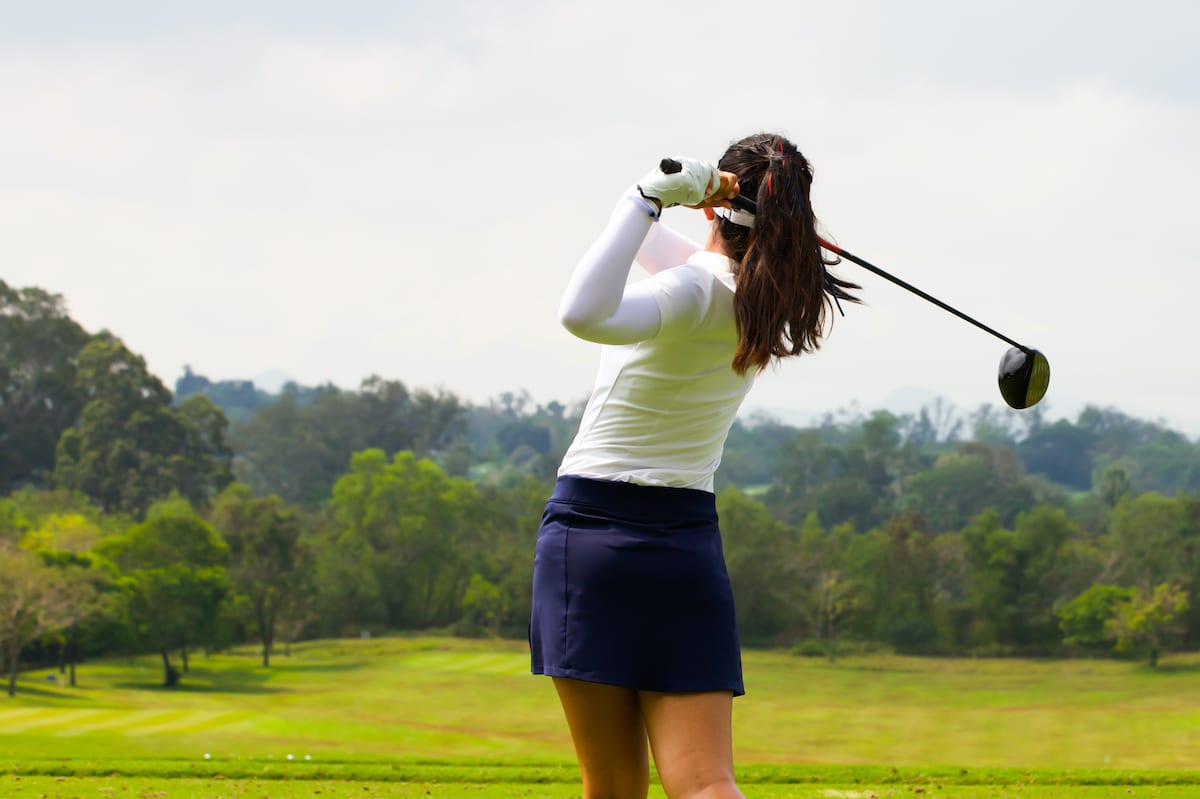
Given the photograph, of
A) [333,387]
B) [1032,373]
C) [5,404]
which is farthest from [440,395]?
[1032,373]

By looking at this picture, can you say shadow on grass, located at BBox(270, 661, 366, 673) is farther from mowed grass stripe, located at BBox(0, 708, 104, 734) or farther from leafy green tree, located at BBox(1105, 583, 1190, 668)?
leafy green tree, located at BBox(1105, 583, 1190, 668)

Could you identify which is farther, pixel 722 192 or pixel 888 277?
pixel 888 277

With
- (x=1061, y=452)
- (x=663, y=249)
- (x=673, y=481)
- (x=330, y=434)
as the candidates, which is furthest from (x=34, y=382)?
(x=673, y=481)

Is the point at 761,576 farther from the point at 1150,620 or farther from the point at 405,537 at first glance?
the point at 405,537

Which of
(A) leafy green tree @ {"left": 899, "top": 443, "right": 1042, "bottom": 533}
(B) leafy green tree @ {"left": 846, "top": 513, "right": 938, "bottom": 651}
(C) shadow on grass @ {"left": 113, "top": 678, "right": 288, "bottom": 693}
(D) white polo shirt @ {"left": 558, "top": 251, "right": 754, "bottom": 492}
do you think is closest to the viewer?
(D) white polo shirt @ {"left": 558, "top": 251, "right": 754, "bottom": 492}

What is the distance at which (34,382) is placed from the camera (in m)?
46.9

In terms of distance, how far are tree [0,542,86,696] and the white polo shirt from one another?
26129 mm

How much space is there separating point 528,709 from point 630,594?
33380 mm

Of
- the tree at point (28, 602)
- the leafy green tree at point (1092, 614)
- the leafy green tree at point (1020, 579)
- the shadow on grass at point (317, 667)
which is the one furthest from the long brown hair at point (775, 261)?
the leafy green tree at point (1020, 579)

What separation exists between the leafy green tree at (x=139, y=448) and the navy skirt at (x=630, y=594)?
4087 centimetres

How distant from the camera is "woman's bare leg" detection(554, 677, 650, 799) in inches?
79.3

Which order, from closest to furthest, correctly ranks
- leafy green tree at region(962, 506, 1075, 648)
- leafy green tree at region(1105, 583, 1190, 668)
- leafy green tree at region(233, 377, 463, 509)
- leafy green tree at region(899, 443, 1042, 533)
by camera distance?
leafy green tree at region(1105, 583, 1190, 668), leafy green tree at region(962, 506, 1075, 648), leafy green tree at region(899, 443, 1042, 533), leafy green tree at region(233, 377, 463, 509)

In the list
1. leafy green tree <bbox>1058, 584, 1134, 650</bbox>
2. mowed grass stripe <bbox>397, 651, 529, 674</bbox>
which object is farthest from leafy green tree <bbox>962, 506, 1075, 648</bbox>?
mowed grass stripe <bbox>397, 651, 529, 674</bbox>

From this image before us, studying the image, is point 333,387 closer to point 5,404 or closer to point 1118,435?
point 5,404
